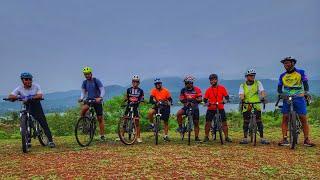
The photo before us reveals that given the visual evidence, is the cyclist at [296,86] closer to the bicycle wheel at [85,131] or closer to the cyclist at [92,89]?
the cyclist at [92,89]

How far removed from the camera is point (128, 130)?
610 inches

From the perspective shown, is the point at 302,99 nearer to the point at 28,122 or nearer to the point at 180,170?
the point at 180,170

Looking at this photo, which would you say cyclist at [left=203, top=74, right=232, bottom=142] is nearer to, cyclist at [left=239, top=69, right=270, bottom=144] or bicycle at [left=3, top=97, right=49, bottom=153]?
cyclist at [left=239, top=69, right=270, bottom=144]

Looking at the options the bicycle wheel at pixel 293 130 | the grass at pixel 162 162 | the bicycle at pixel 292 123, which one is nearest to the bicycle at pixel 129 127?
the grass at pixel 162 162

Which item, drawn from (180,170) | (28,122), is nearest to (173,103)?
(28,122)

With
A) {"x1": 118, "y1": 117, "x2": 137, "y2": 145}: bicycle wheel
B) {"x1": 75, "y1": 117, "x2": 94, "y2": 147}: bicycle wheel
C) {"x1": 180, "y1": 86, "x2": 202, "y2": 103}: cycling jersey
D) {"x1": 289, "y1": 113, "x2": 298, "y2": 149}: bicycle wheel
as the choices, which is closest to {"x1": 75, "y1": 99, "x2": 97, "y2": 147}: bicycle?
{"x1": 75, "y1": 117, "x2": 94, "y2": 147}: bicycle wheel

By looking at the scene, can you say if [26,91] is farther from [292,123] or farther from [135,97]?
[292,123]

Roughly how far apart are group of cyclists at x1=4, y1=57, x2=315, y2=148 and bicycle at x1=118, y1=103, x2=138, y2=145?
260 mm

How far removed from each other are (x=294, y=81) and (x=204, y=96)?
3266 millimetres

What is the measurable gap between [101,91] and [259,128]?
5.78 metres

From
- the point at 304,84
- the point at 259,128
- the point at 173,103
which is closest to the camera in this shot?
the point at 304,84

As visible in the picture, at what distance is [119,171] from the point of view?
10180 millimetres

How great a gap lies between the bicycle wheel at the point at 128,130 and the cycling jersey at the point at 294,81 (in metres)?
5.35

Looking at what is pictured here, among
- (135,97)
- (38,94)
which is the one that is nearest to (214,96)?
(135,97)
